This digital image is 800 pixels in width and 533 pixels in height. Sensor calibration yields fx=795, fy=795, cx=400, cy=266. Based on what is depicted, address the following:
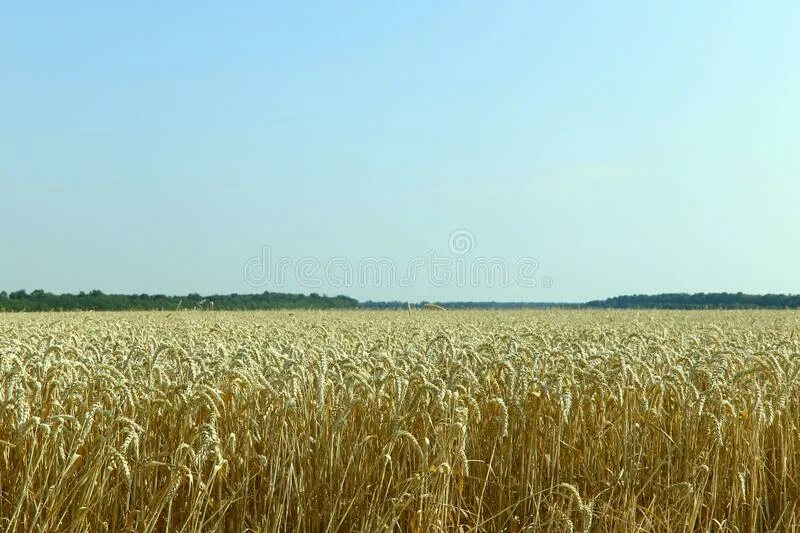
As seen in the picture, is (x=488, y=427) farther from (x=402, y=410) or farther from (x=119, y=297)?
(x=119, y=297)

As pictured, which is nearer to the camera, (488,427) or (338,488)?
(338,488)

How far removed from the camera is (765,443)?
5.55 metres

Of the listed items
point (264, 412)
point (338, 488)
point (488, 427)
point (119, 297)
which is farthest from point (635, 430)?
point (119, 297)

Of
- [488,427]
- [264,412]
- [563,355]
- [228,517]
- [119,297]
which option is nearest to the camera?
[228,517]

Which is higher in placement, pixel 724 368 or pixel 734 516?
pixel 724 368

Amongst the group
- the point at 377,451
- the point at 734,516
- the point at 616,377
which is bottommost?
the point at 734,516

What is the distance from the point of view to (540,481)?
15.4 feet

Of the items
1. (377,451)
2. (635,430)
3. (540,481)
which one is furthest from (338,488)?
(635,430)

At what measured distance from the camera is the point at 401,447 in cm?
458

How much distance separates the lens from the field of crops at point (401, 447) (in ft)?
13.6

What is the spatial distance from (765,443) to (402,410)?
8.93 ft

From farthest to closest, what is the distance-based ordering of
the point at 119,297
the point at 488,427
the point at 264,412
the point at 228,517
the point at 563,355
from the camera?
the point at 119,297
the point at 563,355
the point at 488,427
the point at 264,412
the point at 228,517

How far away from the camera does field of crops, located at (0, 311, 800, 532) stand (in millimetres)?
4141

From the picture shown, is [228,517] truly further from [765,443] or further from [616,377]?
[765,443]
